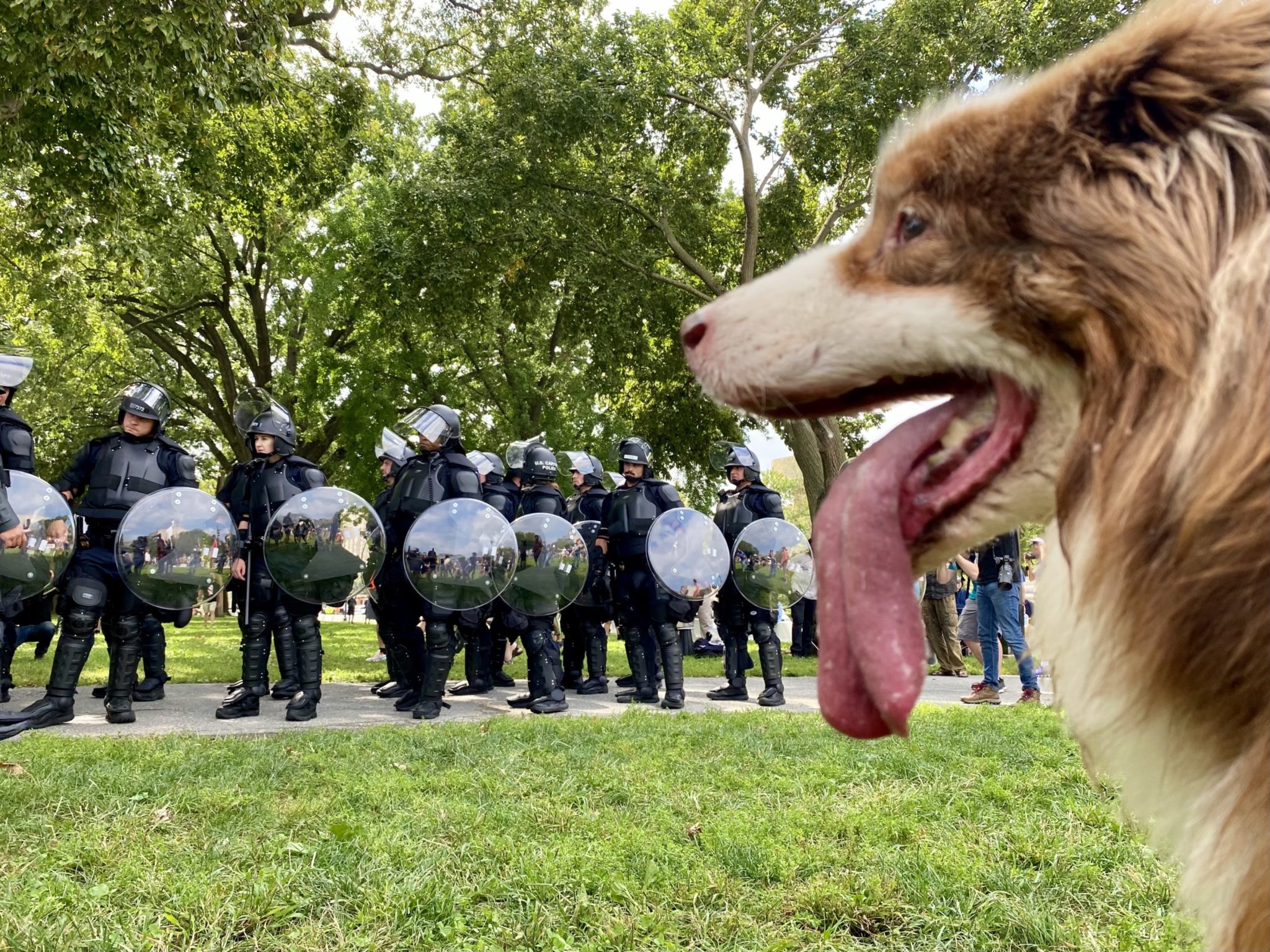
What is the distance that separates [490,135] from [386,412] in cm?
880

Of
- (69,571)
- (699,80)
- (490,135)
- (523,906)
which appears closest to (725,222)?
(699,80)

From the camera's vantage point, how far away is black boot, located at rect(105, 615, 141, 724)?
→ 6863 mm

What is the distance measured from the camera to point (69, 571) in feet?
22.1

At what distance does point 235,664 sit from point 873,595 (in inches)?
470

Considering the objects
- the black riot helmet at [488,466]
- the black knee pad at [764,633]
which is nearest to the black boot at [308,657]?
the black riot helmet at [488,466]

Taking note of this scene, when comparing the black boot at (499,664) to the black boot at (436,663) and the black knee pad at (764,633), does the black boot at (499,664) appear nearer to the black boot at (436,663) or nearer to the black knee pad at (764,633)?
the black boot at (436,663)

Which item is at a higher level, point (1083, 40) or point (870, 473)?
point (1083, 40)

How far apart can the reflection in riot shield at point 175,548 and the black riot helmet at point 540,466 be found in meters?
3.23

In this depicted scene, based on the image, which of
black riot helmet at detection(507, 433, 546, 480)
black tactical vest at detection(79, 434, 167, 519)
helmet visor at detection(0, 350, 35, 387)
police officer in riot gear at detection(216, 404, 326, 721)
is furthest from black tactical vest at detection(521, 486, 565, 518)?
helmet visor at detection(0, 350, 35, 387)

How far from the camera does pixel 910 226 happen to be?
3.64 feet

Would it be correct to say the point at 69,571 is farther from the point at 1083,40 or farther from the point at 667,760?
the point at 1083,40

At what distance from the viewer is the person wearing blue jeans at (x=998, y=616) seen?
8.04 metres

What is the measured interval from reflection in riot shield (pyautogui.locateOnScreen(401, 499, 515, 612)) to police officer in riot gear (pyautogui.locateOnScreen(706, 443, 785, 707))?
2676mm

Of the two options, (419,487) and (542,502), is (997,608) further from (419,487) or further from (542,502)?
(419,487)
